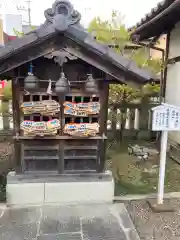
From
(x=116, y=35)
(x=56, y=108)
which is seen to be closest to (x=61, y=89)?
(x=56, y=108)

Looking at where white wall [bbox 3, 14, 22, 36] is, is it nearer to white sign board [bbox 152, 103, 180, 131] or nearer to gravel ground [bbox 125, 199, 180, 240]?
white sign board [bbox 152, 103, 180, 131]

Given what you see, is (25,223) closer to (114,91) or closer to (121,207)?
(121,207)

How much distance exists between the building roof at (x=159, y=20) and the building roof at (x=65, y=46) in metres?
2.33

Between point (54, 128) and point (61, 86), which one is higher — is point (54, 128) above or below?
below

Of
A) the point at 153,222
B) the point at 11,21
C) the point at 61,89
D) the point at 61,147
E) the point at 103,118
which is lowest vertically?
the point at 153,222

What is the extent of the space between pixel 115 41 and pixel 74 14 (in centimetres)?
380

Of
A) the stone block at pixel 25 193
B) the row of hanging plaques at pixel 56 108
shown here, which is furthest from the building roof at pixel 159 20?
the stone block at pixel 25 193

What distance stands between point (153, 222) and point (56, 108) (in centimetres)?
267

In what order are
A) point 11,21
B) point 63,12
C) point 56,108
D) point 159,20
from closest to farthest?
point 63,12, point 56,108, point 159,20, point 11,21

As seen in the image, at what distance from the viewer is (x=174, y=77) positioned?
805 centimetres

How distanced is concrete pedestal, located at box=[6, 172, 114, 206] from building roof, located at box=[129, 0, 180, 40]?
13.8 feet

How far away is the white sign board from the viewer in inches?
178

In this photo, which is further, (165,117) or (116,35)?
(116,35)

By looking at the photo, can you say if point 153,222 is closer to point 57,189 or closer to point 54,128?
point 57,189
